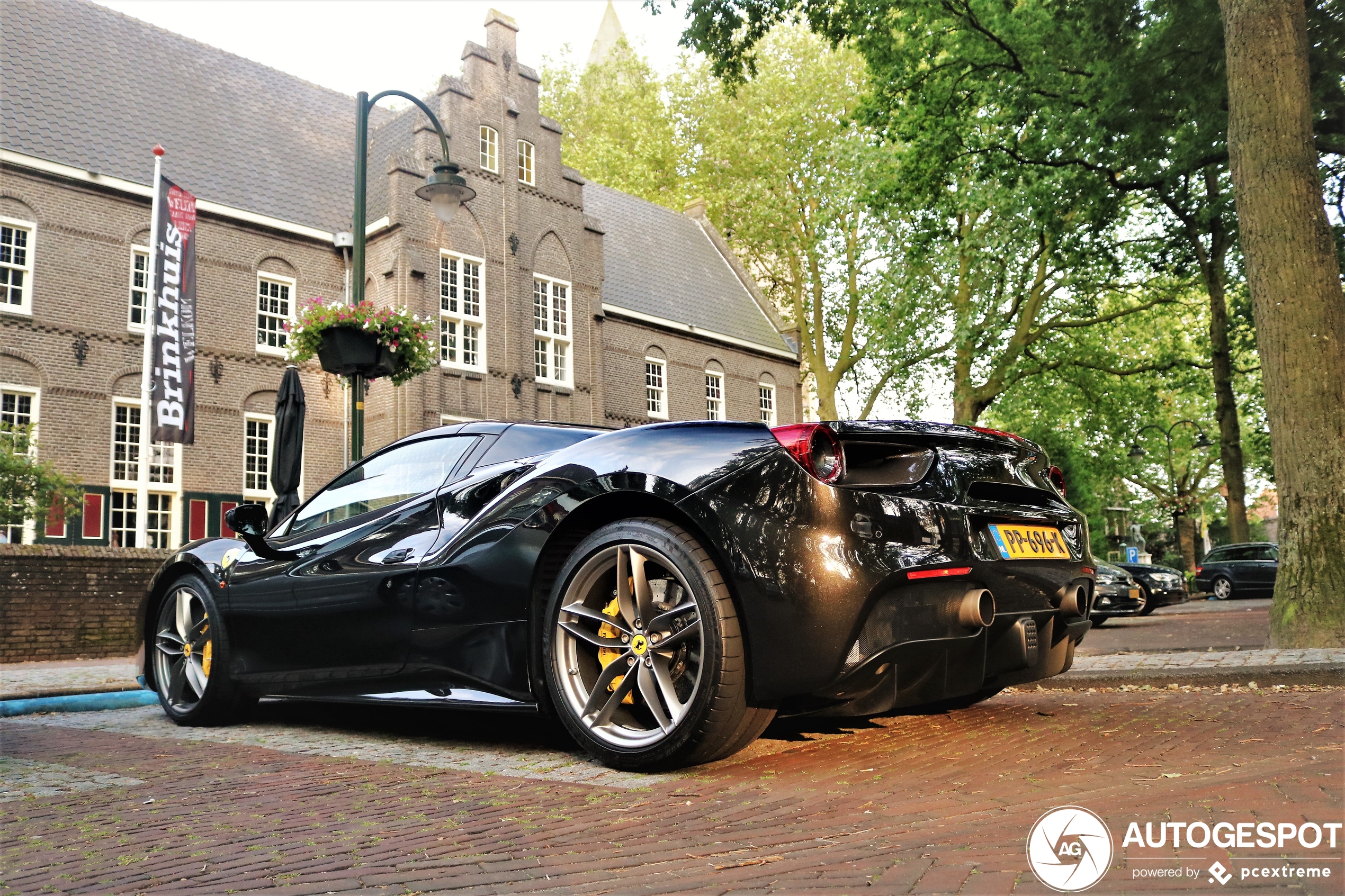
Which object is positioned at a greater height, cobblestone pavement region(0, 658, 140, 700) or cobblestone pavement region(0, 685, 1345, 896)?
cobblestone pavement region(0, 685, 1345, 896)

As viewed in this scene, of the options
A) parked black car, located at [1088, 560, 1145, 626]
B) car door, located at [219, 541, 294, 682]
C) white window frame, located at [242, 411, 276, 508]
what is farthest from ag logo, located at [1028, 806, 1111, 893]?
white window frame, located at [242, 411, 276, 508]

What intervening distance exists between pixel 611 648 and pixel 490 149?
2471cm

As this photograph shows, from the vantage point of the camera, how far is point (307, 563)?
4805mm

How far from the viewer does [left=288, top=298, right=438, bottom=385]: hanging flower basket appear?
11.2 meters

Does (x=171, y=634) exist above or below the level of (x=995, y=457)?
below

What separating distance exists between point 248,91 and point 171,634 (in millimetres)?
24275

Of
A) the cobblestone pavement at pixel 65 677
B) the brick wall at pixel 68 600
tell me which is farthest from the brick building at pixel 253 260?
the cobblestone pavement at pixel 65 677

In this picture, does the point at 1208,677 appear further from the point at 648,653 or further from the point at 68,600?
the point at 68,600

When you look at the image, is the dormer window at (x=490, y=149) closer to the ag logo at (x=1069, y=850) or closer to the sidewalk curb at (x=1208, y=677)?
the sidewalk curb at (x=1208, y=677)

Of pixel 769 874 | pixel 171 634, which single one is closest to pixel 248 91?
pixel 171 634

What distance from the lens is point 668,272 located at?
34312mm

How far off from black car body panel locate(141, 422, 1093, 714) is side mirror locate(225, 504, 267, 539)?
21 cm

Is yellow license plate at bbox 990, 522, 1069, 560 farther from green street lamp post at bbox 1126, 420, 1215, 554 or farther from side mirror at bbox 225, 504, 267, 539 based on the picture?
green street lamp post at bbox 1126, 420, 1215, 554

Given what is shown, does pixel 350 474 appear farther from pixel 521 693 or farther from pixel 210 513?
pixel 210 513
